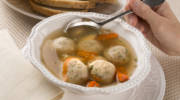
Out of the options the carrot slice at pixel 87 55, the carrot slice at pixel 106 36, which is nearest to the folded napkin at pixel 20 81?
the carrot slice at pixel 87 55

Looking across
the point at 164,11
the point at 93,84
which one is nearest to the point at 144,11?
the point at 164,11

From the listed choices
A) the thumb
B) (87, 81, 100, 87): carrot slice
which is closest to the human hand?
the thumb

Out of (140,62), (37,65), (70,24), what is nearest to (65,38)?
(70,24)

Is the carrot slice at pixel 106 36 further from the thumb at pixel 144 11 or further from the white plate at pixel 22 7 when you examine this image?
the white plate at pixel 22 7

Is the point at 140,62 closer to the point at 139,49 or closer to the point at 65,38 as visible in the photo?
the point at 139,49

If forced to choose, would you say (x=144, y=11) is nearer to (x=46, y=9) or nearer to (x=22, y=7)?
(x=46, y=9)

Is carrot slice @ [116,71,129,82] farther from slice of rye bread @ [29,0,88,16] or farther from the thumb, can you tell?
slice of rye bread @ [29,0,88,16]
